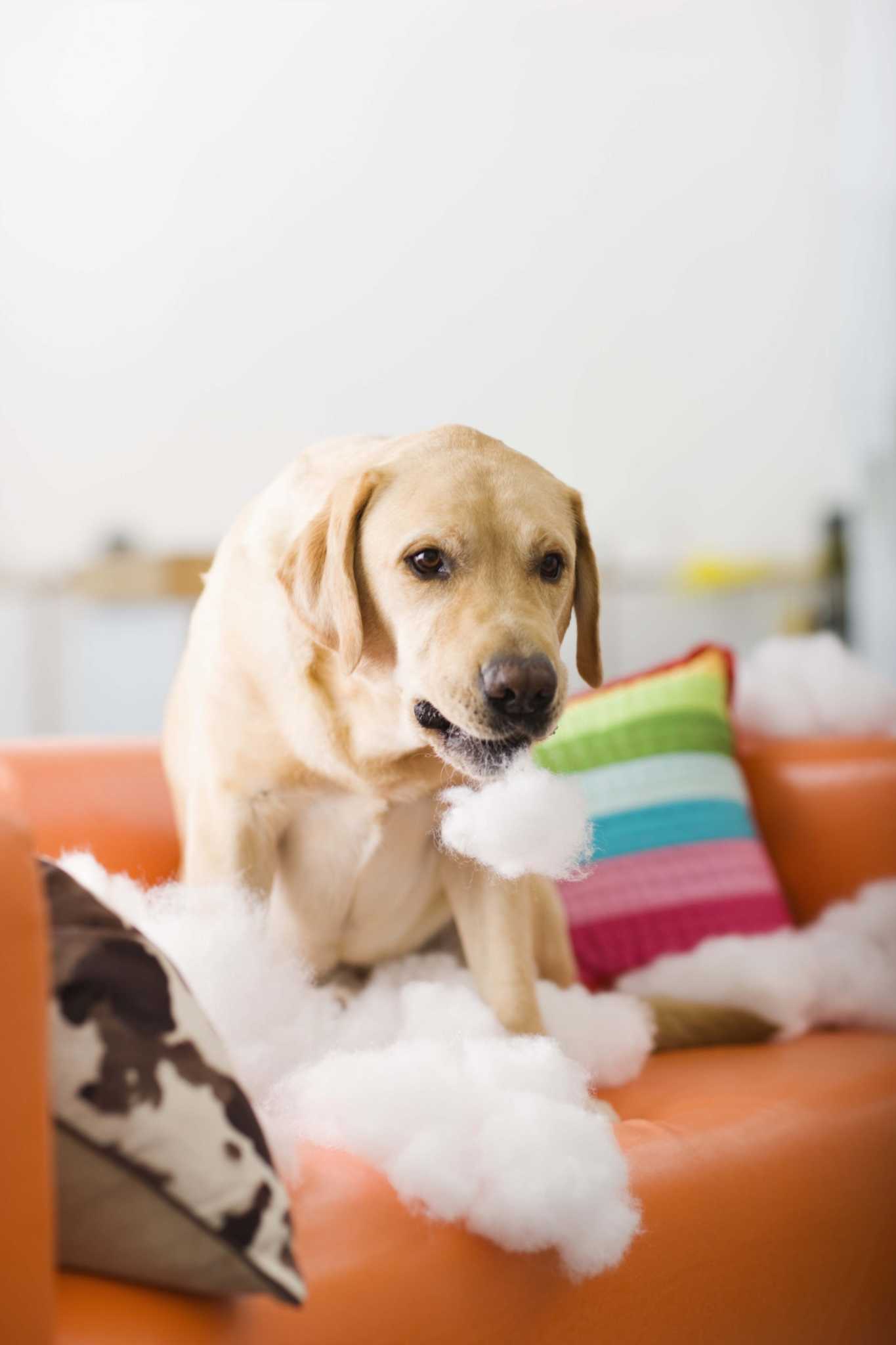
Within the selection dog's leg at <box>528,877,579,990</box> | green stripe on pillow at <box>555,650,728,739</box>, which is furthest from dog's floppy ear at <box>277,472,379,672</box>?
green stripe on pillow at <box>555,650,728,739</box>

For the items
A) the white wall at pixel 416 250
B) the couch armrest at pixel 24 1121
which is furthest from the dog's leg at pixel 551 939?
the white wall at pixel 416 250

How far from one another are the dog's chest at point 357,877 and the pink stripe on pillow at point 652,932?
30 cm

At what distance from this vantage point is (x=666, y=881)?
5.21 feet

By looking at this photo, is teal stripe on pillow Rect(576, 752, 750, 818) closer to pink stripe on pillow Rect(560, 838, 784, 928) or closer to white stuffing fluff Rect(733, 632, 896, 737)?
pink stripe on pillow Rect(560, 838, 784, 928)

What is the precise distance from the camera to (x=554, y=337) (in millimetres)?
3109

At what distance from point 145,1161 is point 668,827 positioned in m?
1.08

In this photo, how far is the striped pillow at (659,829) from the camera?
1.57 m

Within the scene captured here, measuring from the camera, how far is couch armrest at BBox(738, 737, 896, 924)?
1646mm

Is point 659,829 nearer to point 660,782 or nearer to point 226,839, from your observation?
point 660,782

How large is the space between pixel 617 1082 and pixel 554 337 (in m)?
2.29

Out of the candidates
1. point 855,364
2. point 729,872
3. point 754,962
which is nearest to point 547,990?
point 754,962

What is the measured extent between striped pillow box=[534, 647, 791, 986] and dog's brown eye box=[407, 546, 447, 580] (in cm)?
56

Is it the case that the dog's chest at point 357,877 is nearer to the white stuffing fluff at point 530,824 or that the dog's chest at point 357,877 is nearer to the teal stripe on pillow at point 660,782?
the white stuffing fluff at point 530,824

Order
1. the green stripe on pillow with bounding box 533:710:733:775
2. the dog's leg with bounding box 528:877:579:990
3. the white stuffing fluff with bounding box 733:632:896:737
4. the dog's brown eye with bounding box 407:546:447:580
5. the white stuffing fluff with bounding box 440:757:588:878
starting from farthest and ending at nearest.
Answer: the white stuffing fluff with bounding box 733:632:896:737
the green stripe on pillow with bounding box 533:710:733:775
the dog's leg with bounding box 528:877:579:990
the dog's brown eye with bounding box 407:546:447:580
the white stuffing fluff with bounding box 440:757:588:878
